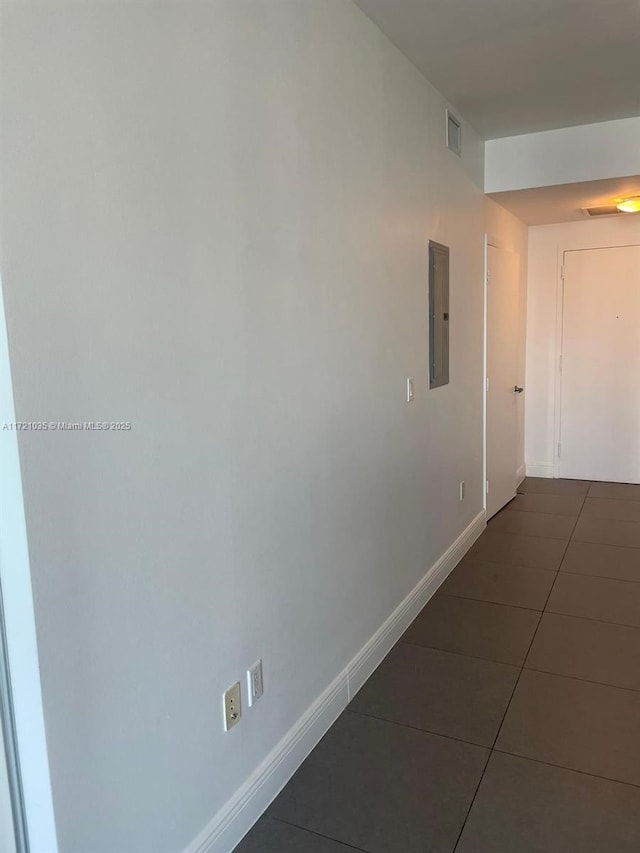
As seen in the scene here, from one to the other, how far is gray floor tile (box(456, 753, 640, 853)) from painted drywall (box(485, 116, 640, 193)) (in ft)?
10.9

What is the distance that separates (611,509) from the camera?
488 centimetres

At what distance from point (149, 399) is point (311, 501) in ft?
2.85

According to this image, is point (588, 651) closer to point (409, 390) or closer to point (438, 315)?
point (409, 390)

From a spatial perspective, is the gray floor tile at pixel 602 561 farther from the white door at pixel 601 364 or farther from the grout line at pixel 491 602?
the white door at pixel 601 364

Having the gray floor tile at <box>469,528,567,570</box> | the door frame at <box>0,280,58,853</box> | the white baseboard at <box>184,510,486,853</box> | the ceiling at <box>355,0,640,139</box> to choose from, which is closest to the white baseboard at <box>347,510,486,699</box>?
the white baseboard at <box>184,510,486,853</box>

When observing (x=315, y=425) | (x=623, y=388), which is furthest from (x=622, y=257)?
(x=315, y=425)

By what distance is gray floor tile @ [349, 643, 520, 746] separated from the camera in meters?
2.32

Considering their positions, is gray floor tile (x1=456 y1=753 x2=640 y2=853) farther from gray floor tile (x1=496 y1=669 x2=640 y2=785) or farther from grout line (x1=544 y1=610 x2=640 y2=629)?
grout line (x1=544 y1=610 x2=640 y2=629)

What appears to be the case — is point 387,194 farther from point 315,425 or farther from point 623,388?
point 623,388

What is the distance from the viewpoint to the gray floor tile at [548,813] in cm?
177

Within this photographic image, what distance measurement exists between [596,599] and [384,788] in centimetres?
180

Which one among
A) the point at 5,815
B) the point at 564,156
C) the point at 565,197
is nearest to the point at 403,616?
Result: the point at 5,815

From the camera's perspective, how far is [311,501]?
2.15 m

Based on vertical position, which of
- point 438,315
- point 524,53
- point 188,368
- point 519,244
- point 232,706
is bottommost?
point 232,706
